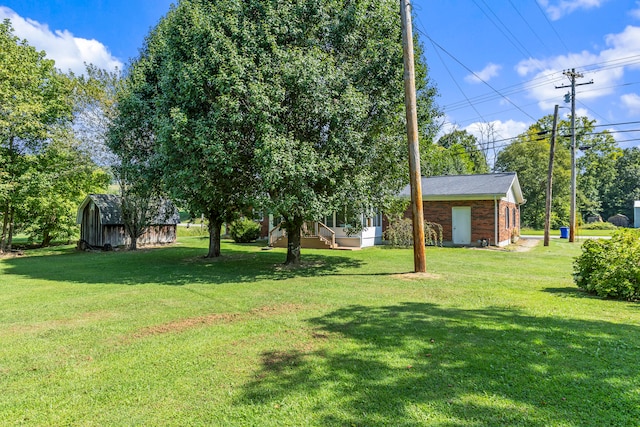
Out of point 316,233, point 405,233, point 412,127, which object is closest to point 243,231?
point 316,233

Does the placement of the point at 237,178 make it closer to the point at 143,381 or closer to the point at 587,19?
the point at 143,381

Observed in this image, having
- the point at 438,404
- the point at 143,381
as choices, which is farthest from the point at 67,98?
the point at 438,404

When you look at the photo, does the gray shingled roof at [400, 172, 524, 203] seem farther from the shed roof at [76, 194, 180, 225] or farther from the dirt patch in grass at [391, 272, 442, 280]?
the shed roof at [76, 194, 180, 225]

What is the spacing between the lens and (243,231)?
74.1 feet

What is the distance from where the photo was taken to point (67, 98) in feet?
63.0

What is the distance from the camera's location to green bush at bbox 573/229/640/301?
6723 millimetres

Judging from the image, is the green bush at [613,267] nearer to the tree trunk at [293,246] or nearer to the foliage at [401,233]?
the tree trunk at [293,246]

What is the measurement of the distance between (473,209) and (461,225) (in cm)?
107

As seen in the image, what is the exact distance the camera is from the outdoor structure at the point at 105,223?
1986cm

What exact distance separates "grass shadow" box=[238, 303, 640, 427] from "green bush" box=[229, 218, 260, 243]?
18022 millimetres

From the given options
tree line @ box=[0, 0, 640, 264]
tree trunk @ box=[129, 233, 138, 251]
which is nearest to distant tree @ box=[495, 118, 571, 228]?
tree line @ box=[0, 0, 640, 264]

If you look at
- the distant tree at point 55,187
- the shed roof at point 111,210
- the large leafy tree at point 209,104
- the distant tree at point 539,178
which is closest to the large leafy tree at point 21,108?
the distant tree at point 55,187

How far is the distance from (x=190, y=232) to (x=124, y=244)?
13273mm

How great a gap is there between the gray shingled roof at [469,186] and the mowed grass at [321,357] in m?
11.3
